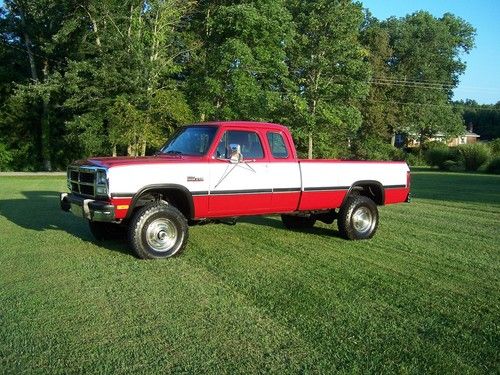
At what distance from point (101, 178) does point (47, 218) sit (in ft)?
16.7

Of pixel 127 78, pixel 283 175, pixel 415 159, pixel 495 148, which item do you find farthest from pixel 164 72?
pixel 415 159

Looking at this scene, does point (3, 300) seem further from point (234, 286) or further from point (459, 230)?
point (459, 230)

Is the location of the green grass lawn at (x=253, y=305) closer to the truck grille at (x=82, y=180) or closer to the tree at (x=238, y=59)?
the truck grille at (x=82, y=180)

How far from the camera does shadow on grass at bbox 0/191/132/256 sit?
9297 mm

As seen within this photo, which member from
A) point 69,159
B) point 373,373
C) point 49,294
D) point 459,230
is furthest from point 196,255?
point 69,159

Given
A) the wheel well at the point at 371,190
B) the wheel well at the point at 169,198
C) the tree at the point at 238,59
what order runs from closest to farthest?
1. the wheel well at the point at 169,198
2. the wheel well at the point at 371,190
3. the tree at the point at 238,59

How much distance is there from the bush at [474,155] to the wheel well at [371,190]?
34.6 m

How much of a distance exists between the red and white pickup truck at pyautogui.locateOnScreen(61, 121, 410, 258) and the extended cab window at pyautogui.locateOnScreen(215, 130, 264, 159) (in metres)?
0.02

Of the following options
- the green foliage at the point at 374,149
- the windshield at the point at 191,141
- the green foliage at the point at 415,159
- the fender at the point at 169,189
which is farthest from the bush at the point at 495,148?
the fender at the point at 169,189

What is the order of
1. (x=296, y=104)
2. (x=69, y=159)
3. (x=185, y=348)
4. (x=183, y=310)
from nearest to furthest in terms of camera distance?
(x=185, y=348) → (x=183, y=310) → (x=296, y=104) → (x=69, y=159)

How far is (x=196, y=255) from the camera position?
810 centimetres

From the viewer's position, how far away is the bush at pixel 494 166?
128 ft

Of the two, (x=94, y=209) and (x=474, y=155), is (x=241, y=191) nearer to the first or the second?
(x=94, y=209)

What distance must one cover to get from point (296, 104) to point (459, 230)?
3290 cm
